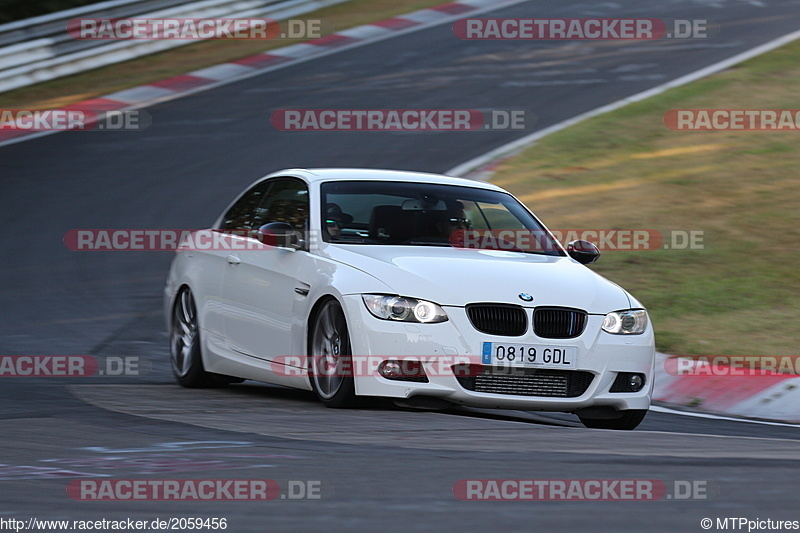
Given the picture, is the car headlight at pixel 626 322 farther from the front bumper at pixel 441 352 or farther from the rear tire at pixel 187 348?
the rear tire at pixel 187 348

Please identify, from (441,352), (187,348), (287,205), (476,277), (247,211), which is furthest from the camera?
(187,348)

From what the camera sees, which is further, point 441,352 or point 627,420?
point 627,420

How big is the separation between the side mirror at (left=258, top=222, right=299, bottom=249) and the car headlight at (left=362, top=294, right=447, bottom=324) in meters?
1.07

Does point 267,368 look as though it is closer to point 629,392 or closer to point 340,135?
point 629,392

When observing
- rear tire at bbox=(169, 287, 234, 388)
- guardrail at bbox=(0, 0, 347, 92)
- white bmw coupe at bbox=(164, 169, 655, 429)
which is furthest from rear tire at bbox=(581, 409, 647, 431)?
guardrail at bbox=(0, 0, 347, 92)

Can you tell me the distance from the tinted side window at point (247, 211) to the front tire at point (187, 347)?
581 millimetres

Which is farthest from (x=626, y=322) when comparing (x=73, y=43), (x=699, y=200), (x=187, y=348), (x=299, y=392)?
(x=73, y=43)

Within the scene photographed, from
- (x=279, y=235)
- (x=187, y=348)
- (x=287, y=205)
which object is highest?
(x=287, y=205)

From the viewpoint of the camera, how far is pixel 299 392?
909 cm

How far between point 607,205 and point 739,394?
6.38 metres

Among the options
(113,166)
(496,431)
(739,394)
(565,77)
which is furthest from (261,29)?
(496,431)

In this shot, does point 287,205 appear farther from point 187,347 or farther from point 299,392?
point 187,347

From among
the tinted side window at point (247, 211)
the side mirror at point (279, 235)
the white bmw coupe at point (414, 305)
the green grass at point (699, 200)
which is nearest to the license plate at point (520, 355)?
the white bmw coupe at point (414, 305)

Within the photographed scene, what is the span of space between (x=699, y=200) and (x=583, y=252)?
23.1 ft
